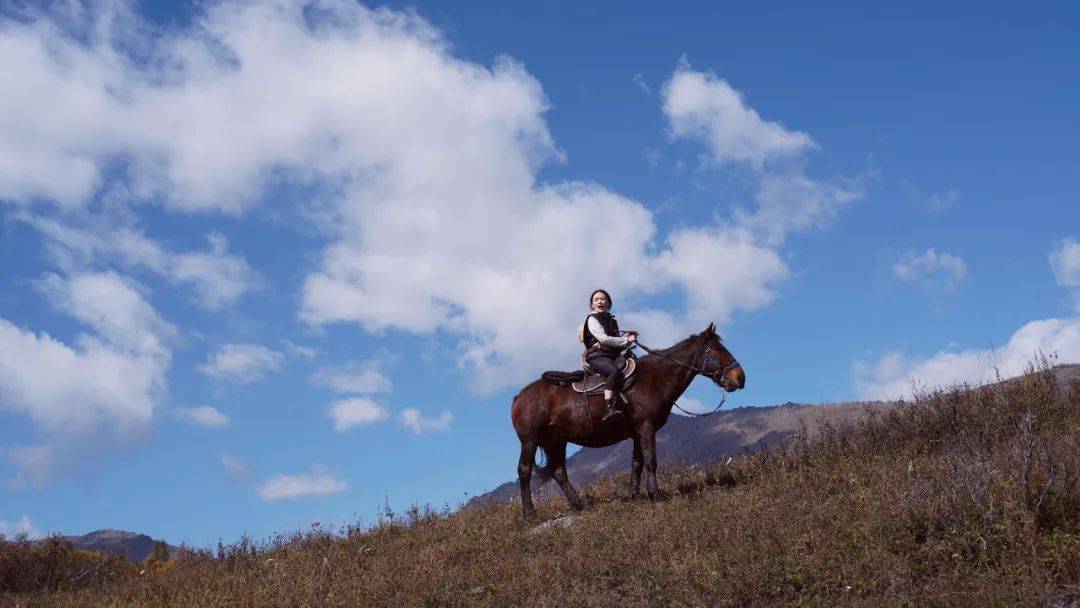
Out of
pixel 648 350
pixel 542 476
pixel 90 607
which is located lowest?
pixel 90 607

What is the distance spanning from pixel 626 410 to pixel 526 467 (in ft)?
7.03

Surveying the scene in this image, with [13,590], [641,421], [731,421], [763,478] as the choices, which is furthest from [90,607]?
[731,421]

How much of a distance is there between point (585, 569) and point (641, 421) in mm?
4960

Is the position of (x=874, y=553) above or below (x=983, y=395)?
below

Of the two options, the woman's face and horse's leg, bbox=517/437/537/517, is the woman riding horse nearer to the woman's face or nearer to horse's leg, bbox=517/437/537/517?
the woman's face

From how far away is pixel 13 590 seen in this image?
16016 millimetres

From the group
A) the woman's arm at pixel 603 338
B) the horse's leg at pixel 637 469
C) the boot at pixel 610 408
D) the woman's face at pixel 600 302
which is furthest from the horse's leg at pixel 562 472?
the woman's face at pixel 600 302

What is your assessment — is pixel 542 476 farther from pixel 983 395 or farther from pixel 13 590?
pixel 13 590

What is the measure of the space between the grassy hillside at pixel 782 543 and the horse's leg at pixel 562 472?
0.31 metres

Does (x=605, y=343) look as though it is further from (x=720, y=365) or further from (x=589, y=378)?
(x=720, y=365)

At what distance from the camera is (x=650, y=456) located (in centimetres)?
1366

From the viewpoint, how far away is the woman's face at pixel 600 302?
14547 mm

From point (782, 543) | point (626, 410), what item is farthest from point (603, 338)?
point (782, 543)

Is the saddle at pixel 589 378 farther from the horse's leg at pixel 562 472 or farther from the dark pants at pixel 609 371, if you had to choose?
the horse's leg at pixel 562 472
